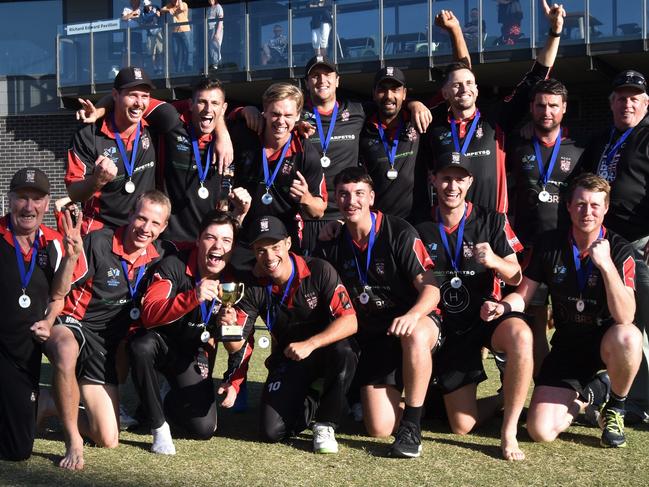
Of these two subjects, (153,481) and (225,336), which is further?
(225,336)

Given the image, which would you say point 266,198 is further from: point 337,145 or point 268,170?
point 337,145

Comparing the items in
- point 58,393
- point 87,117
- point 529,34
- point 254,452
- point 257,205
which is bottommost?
point 254,452

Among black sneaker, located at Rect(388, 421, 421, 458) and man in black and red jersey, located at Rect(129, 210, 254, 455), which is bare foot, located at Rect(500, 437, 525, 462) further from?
man in black and red jersey, located at Rect(129, 210, 254, 455)

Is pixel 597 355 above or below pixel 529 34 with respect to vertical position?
below

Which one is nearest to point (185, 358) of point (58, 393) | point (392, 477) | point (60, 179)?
point (58, 393)

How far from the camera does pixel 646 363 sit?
21.6 feet

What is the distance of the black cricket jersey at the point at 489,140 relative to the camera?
6.87 m

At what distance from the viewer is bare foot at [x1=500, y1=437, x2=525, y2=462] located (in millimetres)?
5570

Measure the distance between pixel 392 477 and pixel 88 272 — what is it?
7.65 feet

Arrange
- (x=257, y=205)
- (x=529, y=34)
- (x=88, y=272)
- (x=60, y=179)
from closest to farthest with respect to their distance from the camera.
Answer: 1. (x=88, y=272)
2. (x=257, y=205)
3. (x=529, y=34)
4. (x=60, y=179)

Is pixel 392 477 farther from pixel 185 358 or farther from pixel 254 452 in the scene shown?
pixel 185 358

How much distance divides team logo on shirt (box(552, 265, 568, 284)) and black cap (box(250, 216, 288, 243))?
70.2 inches

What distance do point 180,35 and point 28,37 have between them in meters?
5.45

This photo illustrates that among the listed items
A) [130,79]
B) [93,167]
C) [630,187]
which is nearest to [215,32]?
[130,79]
